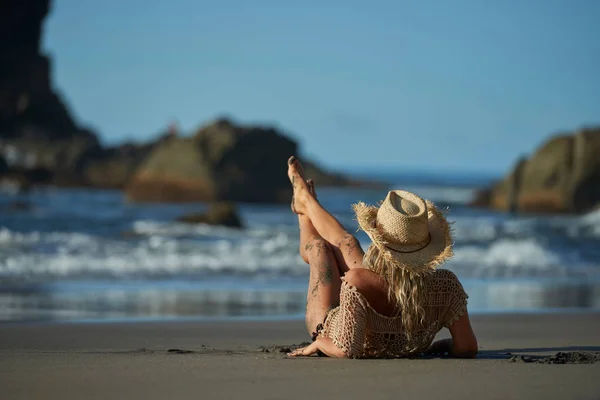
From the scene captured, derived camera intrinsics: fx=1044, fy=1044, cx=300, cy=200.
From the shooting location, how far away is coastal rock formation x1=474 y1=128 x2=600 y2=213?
Answer: 37.0 metres

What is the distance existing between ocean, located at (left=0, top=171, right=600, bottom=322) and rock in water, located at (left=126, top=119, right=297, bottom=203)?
80.0 ft

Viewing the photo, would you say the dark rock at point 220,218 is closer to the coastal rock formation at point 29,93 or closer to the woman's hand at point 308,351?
the woman's hand at point 308,351

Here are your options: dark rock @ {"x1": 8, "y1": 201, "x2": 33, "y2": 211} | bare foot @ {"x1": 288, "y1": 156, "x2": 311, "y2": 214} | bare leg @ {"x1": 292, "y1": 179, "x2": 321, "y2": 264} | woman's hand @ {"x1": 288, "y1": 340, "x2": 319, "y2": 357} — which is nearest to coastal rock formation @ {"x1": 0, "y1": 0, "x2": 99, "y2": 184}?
dark rock @ {"x1": 8, "y1": 201, "x2": 33, "y2": 211}

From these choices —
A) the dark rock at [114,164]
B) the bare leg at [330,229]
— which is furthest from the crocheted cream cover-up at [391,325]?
the dark rock at [114,164]

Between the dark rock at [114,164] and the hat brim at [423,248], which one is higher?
the dark rock at [114,164]

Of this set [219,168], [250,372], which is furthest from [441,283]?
[219,168]

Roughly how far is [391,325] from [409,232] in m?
0.61

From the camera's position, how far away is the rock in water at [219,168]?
1876 inches

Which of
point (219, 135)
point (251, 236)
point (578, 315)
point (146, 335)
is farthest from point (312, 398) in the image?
point (219, 135)

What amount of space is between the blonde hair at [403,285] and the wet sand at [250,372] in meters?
0.28

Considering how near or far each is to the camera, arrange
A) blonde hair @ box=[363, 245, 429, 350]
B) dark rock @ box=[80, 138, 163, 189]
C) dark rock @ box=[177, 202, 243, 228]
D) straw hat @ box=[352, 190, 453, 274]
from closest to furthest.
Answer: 1. straw hat @ box=[352, 190, 453, 274]
2. blonde hair @ box=[363, 245, 429, 350]
3. dark rock @ box=[177, 202, 243, 228]
4. dark rock @ box=[80, 138, 163, 189]

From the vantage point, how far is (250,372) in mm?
5375

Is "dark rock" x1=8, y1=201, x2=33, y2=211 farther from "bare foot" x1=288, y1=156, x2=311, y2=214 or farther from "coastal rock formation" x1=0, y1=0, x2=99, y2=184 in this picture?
"coastal rock formation" x1=0, y1=0, x2=99, y2=184

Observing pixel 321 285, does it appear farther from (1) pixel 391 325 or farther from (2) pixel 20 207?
(2) pixel 20 207
